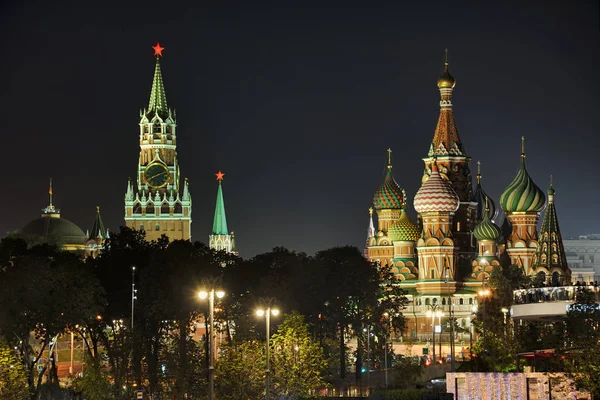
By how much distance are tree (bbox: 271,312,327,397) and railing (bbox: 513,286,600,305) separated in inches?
476

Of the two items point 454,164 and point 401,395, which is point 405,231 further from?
point 401,395

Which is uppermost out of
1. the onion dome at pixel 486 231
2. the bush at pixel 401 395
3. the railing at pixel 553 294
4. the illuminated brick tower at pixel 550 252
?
the onion dome at pixel 486 231

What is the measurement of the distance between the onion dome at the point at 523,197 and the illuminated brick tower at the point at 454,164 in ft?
18.2

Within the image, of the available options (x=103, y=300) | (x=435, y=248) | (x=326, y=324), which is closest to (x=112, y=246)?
(x=326, y=324)

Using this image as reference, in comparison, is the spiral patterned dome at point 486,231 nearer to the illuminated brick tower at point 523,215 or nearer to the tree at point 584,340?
the illuminated brick tower at point 523,215

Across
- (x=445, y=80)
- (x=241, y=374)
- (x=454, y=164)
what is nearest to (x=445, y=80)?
(x=445, y=80)

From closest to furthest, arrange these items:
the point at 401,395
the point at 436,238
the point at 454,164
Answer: the point at 401,395
the point at 436,238
the point at 454,164

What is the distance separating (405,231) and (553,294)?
106017 mm

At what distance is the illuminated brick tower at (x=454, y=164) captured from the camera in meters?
196

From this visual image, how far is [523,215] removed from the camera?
633 feet

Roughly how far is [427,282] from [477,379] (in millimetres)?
104713

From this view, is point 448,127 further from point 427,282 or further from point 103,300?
point 103,300

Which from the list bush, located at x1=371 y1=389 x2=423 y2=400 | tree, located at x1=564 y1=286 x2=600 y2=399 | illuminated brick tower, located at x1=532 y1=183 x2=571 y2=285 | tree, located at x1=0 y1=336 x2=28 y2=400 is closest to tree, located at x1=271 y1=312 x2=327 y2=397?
bush, located at x1=371 y1=389 x2=423 y2=400

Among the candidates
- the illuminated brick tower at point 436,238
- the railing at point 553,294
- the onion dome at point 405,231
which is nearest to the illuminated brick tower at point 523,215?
the illuminated brick tower at point 436,238
